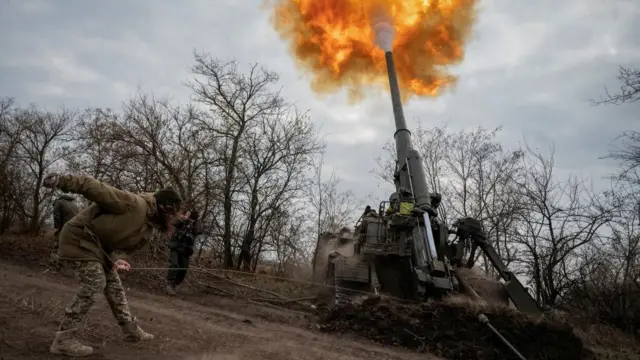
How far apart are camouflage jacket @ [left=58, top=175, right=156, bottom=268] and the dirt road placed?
1.00 meters

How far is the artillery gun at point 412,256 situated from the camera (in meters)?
10.5

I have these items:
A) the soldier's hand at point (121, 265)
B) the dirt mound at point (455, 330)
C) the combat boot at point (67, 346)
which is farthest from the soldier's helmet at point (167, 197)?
the dirt mound at point (455, 330)

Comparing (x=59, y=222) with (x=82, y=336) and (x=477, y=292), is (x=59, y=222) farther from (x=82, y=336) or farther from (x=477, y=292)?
(x=477, y=292)

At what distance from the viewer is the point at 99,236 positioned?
5.18 meters

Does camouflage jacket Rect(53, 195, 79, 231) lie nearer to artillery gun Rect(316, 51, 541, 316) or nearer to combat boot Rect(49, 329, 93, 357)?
artillery gun Rect(316, 51, 541, 316)

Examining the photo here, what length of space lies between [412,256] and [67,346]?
26.1ft

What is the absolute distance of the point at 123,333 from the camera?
19.1 ft

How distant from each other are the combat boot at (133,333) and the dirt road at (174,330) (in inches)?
4.8

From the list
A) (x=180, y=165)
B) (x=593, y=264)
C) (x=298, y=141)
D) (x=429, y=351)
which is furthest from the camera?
(x=298, y=141)

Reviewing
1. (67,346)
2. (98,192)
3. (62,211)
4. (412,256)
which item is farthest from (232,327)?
(62,211)

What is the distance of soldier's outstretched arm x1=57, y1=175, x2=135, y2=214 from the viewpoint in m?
4.67

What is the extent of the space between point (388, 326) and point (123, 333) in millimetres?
4831

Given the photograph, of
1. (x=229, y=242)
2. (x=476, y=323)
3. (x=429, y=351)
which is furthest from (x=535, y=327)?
(x=229, y=242)

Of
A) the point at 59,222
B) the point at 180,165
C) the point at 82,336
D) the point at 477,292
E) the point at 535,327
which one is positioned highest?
the point at 180,165
